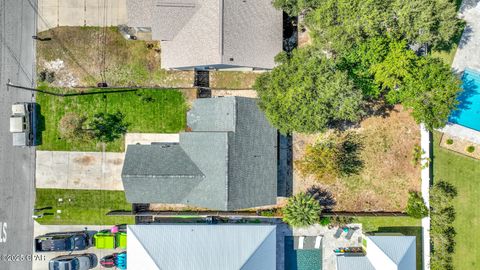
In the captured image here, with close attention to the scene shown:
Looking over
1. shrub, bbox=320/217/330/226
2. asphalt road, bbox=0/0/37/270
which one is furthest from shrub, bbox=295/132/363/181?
asphalt road, bbox=0/0/37/270

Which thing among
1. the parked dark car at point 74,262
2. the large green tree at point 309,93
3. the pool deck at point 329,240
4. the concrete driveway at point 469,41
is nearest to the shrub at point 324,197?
the pool deck at point 329,240

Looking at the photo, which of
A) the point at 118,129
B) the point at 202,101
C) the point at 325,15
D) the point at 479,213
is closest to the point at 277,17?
the point at 325,15

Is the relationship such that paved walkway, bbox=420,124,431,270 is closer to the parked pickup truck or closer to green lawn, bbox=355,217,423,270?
green lawn, bbox=355,217,423,270

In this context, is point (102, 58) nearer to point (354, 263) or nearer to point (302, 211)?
point (302, 211)

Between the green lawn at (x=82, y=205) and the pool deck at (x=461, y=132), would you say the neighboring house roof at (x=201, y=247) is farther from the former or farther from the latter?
the pool deck at (x=461, y=132)

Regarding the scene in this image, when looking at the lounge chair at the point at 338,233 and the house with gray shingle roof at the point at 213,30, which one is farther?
the lounge chair at the point at 338,233

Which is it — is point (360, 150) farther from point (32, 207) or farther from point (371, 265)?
point (32, 207)
